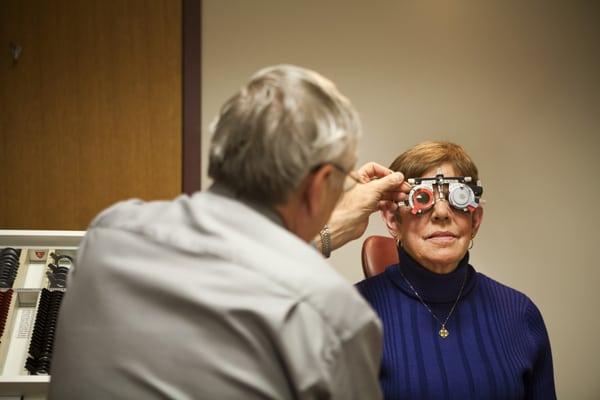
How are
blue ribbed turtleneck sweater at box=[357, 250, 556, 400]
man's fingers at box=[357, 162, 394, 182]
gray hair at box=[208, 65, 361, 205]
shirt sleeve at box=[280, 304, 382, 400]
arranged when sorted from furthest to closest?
1. man's fingers at box=[357, 162, 394, 182]
2. blue ribbed turtleneck sweater at box=[357, 250, 556, 400]
3. gray hair at box=[208, 65, 361, 205]
4. shirt sleeve at box=[280, 304, 382, 400]

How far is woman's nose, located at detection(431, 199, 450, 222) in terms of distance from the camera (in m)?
1.75

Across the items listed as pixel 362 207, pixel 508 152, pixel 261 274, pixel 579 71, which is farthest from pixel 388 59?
pixel 261 274

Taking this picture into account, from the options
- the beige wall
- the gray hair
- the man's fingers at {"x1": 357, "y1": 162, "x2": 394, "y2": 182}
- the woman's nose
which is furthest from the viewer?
the beige wall

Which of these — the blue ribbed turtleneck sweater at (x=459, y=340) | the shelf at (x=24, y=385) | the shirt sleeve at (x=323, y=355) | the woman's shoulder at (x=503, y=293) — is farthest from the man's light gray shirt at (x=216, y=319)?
the shelf at (x=24, y=385)

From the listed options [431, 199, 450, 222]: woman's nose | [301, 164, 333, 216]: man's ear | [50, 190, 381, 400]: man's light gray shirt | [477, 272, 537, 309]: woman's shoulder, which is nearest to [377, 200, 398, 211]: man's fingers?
[431, 199, 450, 222]: woman's nose

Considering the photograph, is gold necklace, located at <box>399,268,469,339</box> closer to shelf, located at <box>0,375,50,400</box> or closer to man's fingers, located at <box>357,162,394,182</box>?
man's fingers, located at <box>357,162,394,182</box>

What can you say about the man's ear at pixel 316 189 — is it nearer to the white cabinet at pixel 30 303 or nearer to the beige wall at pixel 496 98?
the white cabinet at pixel 30 303

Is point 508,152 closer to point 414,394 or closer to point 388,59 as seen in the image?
point 388,59

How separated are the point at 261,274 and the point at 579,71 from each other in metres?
3.05

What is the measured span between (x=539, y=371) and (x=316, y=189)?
43.2 inches

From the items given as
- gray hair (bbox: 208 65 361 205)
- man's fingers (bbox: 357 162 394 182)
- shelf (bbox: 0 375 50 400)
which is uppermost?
gray hair (bbox: 208 65 361 205)

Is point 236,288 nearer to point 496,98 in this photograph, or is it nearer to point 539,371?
point 539,371

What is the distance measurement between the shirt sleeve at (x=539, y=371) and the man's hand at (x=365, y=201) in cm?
53

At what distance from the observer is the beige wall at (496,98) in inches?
120
